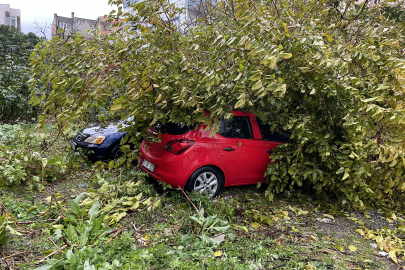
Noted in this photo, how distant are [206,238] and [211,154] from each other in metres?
1.62

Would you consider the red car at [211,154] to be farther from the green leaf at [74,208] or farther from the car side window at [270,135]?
the green leaf at [74,208]

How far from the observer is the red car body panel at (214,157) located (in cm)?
428

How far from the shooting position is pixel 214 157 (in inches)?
176

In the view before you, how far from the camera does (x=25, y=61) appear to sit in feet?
33.6

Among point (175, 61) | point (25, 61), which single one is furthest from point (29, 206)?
point (25, 61)

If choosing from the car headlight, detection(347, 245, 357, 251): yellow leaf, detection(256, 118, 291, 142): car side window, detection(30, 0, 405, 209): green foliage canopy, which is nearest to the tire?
detection(30, 0, 405, 209): green foliage canopy

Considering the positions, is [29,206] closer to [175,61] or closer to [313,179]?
[175,61]

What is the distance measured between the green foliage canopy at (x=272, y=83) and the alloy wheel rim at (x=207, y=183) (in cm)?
91

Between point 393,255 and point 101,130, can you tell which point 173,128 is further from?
point 393,255

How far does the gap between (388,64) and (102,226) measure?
389 cm

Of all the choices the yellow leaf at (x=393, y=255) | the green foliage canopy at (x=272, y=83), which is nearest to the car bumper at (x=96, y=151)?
the green foliage canopy at (x=272, y=83)

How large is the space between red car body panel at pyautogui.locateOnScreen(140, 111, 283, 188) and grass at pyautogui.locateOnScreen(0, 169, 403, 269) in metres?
0.37

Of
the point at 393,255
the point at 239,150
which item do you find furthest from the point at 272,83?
the point at 393,255

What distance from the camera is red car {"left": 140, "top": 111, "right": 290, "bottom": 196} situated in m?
4.29
